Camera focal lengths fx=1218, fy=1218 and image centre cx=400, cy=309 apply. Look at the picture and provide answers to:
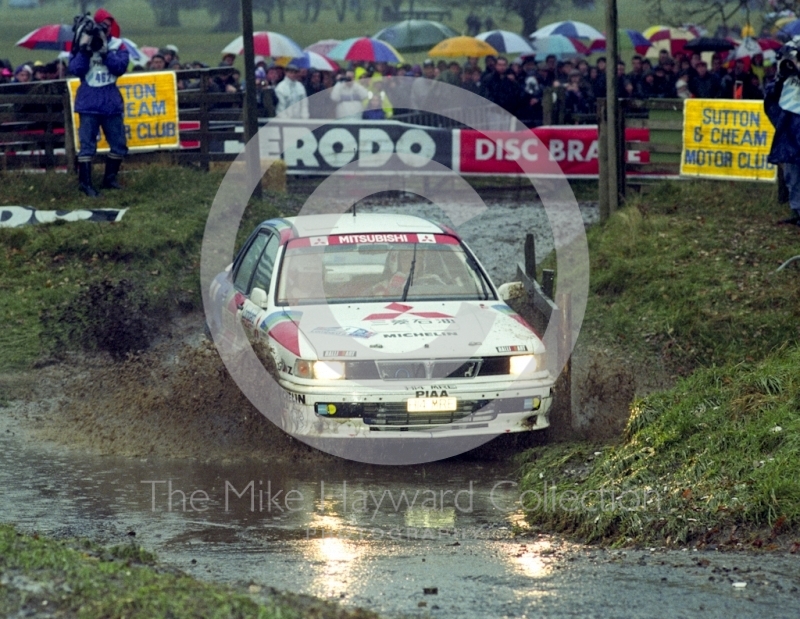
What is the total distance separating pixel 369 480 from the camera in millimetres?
7859

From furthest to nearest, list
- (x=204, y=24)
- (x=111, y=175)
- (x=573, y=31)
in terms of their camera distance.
Answer: (x=204, y=24)
(x=573, y=31)
(x=111, y=175)

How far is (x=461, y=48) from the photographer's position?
3200 centimetres

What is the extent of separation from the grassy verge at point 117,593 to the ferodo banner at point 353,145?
15764 mm

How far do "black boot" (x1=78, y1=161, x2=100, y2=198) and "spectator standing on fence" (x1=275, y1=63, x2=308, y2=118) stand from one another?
8.30 m

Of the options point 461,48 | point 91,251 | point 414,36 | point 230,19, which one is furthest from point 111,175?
point 230,19

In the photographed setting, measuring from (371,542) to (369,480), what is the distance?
1.44 metres

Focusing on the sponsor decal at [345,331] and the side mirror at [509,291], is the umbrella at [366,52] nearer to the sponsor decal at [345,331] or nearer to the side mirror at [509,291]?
the side mirror at [509,291]

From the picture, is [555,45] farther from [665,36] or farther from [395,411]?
[395,411]

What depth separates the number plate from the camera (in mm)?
7898

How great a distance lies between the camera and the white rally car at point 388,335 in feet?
26.0

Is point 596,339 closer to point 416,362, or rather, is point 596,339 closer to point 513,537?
point 416,362

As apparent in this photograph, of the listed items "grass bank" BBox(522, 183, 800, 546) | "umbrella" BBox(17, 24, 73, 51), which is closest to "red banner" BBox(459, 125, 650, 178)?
"grass bank" BBox(522, 183, 800, 546)

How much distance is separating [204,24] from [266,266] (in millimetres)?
79092

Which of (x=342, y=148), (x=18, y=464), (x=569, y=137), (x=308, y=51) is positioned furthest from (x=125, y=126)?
(x=308, y=51)
